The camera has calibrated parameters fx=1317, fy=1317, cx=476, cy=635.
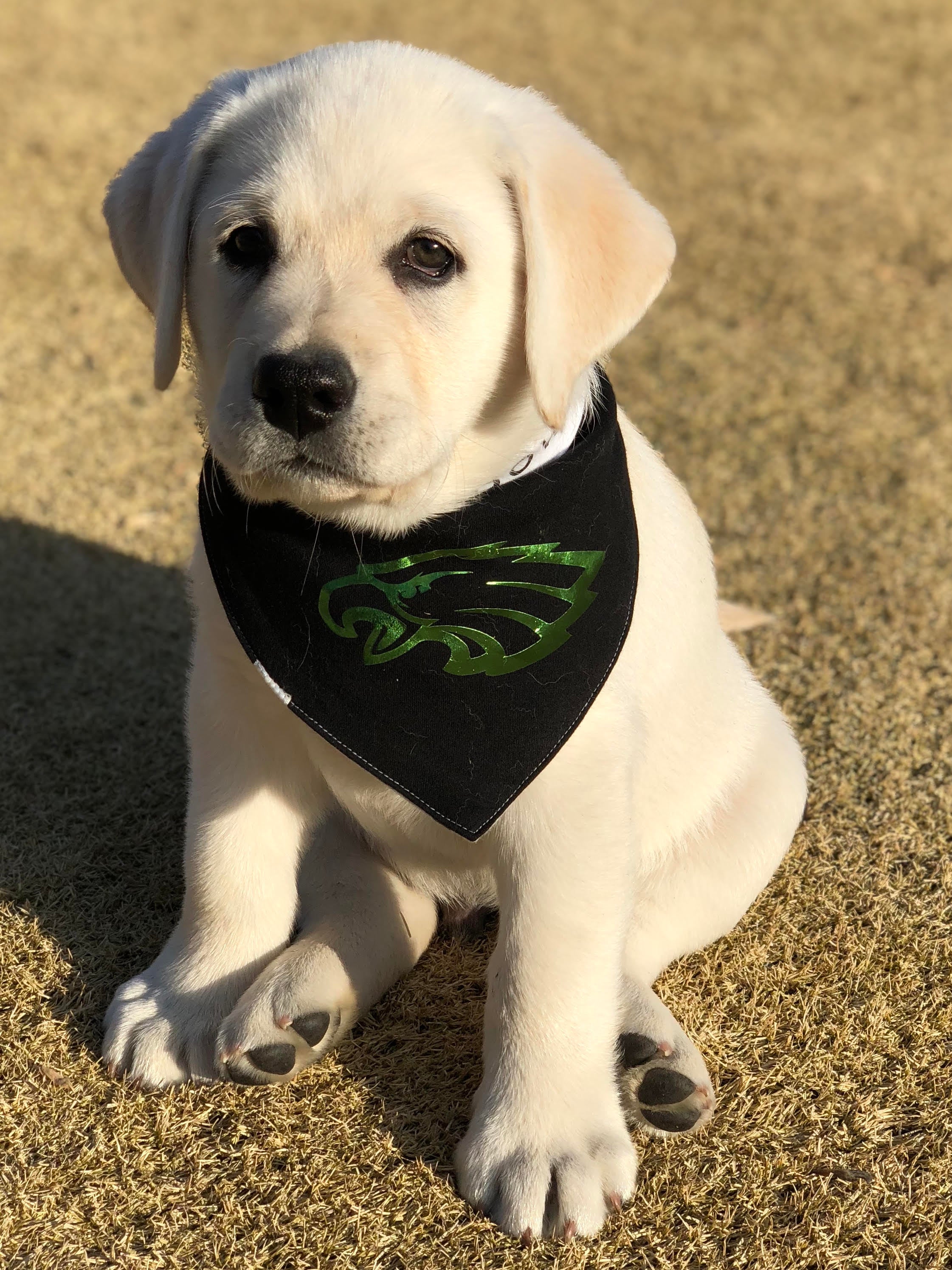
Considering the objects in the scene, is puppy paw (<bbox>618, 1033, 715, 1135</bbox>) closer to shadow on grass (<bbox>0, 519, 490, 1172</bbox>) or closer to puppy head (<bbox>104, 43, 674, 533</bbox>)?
shadow on grass (<bbox>0, 519, 490, 1172</bbox>)

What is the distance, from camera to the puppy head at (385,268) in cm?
214

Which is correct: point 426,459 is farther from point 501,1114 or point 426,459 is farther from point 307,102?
point 501,1114

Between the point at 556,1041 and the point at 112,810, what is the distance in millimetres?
1524

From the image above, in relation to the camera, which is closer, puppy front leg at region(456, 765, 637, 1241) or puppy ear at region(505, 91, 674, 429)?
puppy ear at region(505, 91, 674, 429)

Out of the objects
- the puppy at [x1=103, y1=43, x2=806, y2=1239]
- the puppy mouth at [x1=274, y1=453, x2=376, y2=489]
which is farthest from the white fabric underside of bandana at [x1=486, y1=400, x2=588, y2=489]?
the puppy mouth at [x1=274, y1=453, x2=376, y2=489]

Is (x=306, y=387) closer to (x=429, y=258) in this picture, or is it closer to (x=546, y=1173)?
(x=429, y=258)

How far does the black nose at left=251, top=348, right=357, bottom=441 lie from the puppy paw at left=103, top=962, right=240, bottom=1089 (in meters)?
1.24

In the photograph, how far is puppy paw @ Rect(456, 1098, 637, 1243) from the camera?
234 centimetres

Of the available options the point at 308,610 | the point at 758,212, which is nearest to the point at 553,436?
the point at 308,610

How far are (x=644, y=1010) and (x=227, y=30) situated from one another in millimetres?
9710

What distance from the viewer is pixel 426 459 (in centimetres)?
221

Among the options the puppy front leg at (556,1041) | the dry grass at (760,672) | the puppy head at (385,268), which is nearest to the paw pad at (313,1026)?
the dry grass at (760,672)

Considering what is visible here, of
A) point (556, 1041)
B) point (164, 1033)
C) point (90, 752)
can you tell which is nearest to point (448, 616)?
point (556, 1041)

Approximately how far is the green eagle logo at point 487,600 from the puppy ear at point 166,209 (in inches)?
22.7
